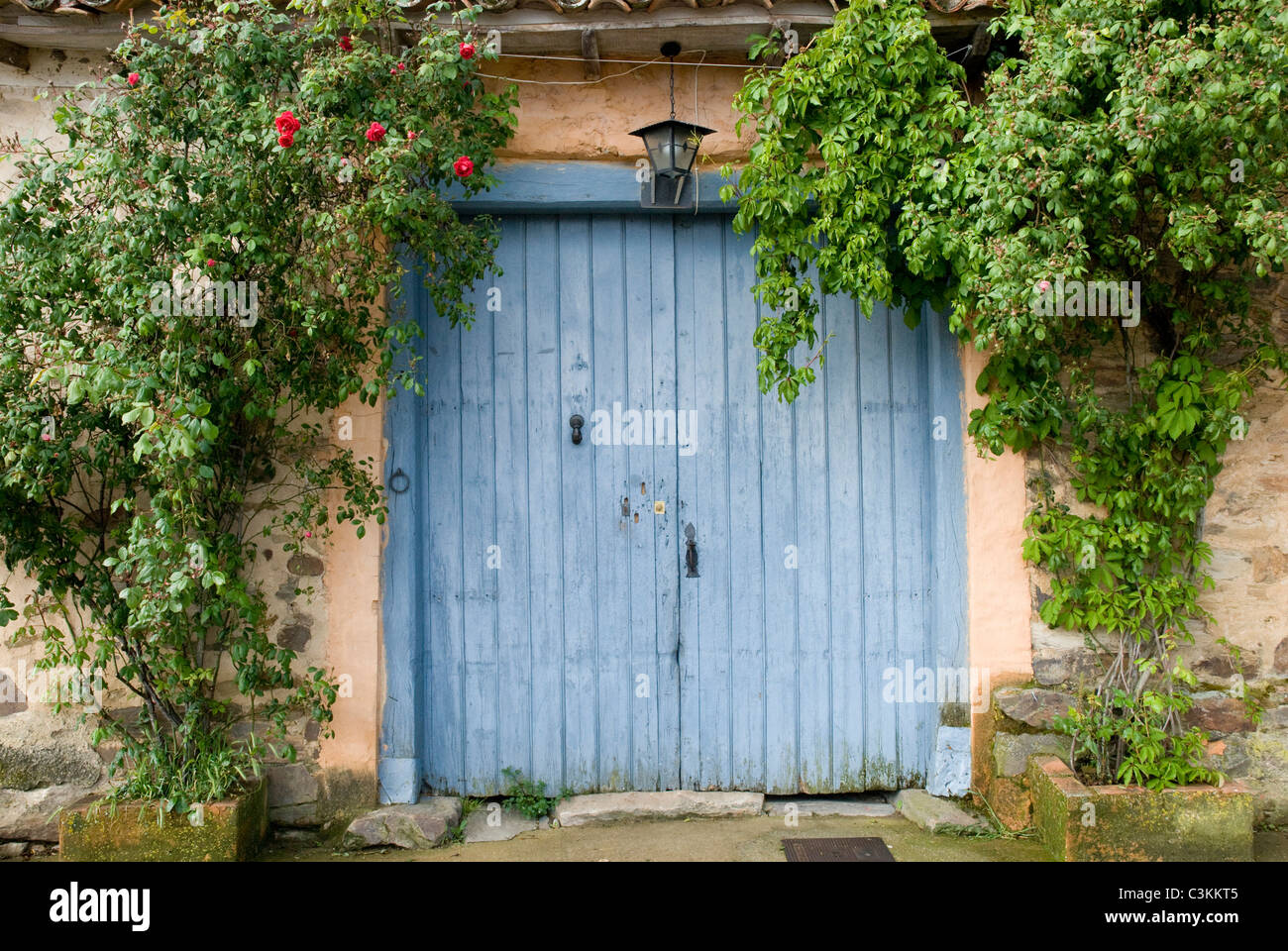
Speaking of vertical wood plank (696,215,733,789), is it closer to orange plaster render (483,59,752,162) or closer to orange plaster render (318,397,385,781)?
orange plaster render (483,59,752,162)

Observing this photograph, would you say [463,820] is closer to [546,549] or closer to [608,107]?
[546,549]

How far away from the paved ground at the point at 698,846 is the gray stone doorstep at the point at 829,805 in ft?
0.24

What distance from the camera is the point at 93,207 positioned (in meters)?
3.08

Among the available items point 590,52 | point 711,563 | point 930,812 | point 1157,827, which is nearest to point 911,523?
point 711,563

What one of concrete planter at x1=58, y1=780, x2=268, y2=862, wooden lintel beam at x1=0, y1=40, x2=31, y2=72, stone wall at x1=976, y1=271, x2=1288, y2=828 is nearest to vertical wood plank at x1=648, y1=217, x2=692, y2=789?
stone wall at x1=976, y1=271, x2=1288, y2=828

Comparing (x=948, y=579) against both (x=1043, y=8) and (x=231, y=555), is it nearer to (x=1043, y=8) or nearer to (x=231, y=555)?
(x=1043, y=8)

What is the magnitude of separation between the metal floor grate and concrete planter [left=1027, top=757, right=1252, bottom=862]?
0.62 m

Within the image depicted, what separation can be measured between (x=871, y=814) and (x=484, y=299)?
101 inches

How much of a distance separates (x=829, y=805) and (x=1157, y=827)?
116 cm

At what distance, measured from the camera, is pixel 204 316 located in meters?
2.99

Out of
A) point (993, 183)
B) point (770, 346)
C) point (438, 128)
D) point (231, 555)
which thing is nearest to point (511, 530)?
point (231, 555)

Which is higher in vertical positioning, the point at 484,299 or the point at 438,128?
the point at 438,128

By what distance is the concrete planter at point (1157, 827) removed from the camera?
3.10 meters

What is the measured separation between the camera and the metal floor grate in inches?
→ 129
